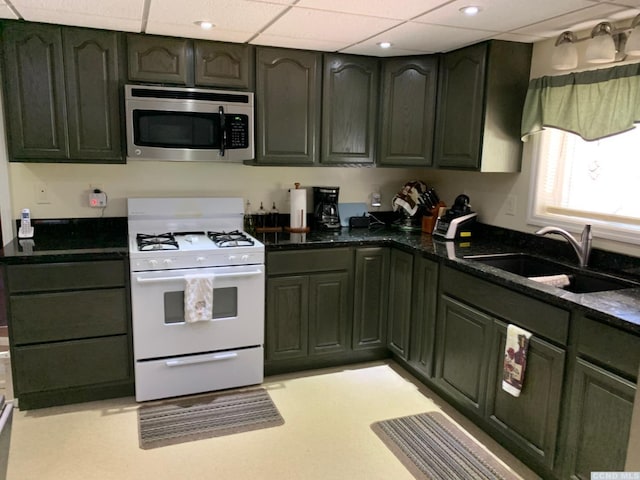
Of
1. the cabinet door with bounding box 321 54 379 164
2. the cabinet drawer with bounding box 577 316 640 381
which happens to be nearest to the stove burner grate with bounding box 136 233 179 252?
the cabinet door with bounding box 321 54 379 164

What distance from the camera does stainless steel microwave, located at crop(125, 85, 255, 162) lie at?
2.92 meters

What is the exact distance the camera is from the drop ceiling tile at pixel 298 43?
9.68 ft

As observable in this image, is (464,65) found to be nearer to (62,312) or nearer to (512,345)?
(512,345)

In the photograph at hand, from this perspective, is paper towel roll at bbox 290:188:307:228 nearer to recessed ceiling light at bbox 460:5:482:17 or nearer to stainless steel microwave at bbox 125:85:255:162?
stainless steel microwave at bbox 125:85:255:162

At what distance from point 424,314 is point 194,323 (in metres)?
1.38

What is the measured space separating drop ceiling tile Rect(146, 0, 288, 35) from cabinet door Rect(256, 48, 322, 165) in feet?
1.24

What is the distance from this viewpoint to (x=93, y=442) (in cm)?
250

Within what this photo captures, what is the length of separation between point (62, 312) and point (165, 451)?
95cm

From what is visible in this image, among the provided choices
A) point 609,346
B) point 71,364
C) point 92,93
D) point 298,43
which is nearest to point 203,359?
point 71,364

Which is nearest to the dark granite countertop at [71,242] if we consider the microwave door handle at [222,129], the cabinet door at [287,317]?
the microwave door handle at [222,129]

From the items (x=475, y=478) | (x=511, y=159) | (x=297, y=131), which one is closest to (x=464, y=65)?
(x=511, y=159)

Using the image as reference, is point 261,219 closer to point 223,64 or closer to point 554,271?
point 223,64

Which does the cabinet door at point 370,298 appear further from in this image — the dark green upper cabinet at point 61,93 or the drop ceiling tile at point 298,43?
the dark green upper cabinet at point 61,93

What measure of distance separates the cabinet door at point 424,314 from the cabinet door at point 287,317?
686mm
